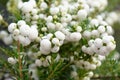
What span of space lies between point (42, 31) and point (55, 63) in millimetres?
78

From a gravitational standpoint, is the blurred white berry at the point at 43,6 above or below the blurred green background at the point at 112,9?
below

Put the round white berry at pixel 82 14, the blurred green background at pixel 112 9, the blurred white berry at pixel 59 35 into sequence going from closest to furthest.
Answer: the blurred white berry at pixel 59 35, the round white berry at pixel 82 14, the blurred green background at pixel 112 9

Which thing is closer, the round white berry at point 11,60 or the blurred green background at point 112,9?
the round white berry at point 11,60

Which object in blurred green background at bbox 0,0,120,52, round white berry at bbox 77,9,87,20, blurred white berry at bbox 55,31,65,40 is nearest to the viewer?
blurred white berry at bbox 55,31,65,40

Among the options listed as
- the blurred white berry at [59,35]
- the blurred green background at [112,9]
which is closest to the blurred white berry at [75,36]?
the blurred white berry at [59,35]

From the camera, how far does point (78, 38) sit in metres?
0.76

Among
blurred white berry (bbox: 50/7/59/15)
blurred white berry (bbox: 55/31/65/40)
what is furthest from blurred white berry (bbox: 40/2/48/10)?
blurred white berry (bbox: 55/31/65/40)

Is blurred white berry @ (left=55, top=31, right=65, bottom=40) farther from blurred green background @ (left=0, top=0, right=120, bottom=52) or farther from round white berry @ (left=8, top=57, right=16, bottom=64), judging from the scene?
blurred green background @ (left=0, top=0, right=120, bottom=52)

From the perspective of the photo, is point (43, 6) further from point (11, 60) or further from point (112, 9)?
point (112, 9)

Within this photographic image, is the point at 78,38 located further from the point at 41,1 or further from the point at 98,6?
the point at 98,6

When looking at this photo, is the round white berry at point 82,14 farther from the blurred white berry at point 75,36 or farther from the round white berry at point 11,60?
the round white berry at point 11,60

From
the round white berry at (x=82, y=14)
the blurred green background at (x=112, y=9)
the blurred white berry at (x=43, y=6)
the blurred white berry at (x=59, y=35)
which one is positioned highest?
the blurred green background at (x=112, y=9)

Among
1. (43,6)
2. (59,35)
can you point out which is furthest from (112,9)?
(59,35)

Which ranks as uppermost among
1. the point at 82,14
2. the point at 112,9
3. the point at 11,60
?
the point at 112,9
